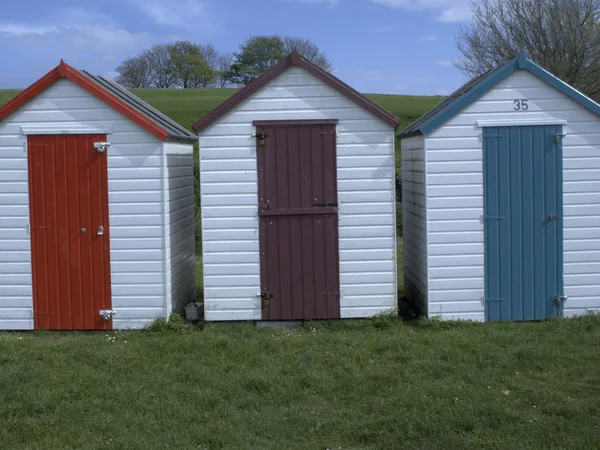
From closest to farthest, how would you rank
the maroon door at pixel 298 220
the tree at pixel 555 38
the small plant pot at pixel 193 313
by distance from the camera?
the maroon door at pixel 298 220 < the small plant pot at pixel 193 313 < the tree at pixel 555 38

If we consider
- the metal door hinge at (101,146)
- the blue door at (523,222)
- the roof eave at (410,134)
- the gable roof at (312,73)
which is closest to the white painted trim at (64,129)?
the metal door hinge at (101,146)

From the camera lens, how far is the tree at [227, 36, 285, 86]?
5984 centimetres

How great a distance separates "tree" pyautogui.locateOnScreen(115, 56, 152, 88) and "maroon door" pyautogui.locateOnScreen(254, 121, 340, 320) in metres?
52.7

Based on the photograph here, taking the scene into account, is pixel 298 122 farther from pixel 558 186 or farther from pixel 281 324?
pixel 558 186

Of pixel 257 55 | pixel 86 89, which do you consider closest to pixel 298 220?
pixel 86 89

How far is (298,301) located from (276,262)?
1.77 feet

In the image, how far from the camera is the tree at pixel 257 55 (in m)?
59.8

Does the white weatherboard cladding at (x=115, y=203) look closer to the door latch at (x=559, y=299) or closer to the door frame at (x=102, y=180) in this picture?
the door frame at (x=102, y=180)

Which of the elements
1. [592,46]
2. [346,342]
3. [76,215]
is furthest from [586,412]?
[592,46]

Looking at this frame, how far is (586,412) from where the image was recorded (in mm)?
6211

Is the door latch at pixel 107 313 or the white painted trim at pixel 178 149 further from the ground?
the white painted trim at pixel 178 149

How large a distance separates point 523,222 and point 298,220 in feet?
8.78

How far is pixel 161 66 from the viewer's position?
63.0 m

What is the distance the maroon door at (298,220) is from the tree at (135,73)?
173ft
